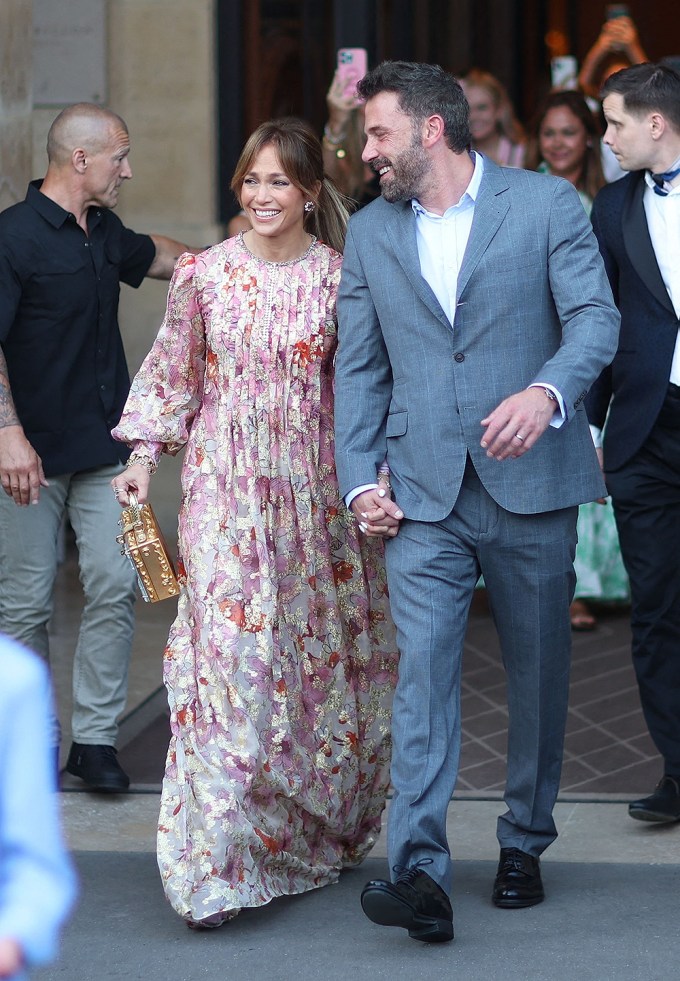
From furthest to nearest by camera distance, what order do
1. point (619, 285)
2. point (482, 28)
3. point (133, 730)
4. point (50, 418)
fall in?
1. point (482, 28)
2. point (133, 730)
3. point (50, 418)
4. point (619, 285)

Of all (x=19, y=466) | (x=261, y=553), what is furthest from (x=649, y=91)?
(x=19, y=466)

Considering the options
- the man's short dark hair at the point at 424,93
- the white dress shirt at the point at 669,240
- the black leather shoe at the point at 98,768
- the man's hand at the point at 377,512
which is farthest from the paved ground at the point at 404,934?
the man's short dark hair at the point at 424,93

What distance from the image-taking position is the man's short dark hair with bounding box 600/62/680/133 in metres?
4.62

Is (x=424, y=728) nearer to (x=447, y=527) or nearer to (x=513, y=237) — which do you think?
(x=447, y=527)

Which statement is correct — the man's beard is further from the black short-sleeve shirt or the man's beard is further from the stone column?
the stone column

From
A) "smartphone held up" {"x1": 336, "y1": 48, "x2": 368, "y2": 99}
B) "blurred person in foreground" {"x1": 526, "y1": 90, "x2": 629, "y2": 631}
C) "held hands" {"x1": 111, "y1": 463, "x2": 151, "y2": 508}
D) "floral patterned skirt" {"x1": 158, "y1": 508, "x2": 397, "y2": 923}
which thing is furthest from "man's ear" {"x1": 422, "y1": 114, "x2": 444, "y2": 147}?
"smartphone held up" {"x1": 336, "y1": 48, "x2": 368, "y2": 99}

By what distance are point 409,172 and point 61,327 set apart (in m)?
1.48

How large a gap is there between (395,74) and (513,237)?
48 centimetres

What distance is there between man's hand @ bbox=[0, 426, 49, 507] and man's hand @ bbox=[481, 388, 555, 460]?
1640 mm

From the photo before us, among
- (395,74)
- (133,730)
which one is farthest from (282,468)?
(133,730)

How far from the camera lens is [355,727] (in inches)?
173

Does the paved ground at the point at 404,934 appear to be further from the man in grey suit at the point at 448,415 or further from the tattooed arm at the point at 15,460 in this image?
the tattooed arm at the point at 15,460

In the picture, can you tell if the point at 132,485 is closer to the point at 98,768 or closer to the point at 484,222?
the point at 484,222

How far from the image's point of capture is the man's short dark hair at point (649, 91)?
15.1 feet
